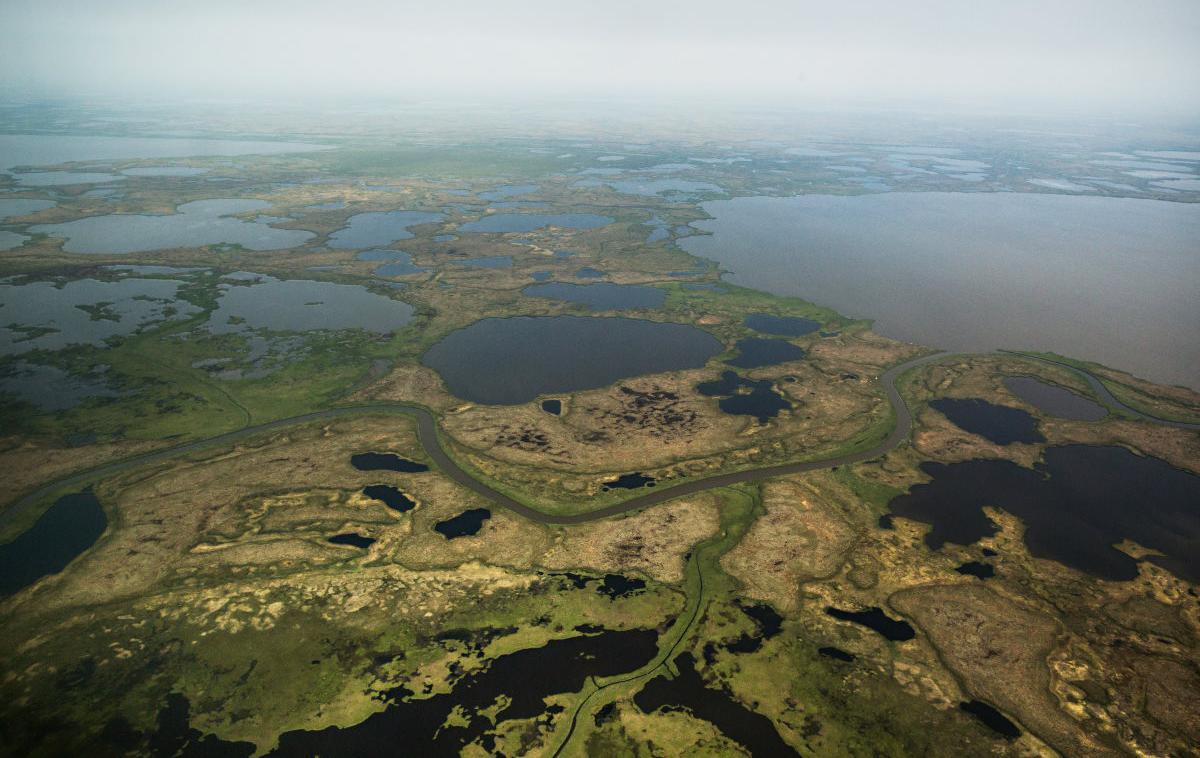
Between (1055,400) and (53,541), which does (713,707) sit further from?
(1055,400)

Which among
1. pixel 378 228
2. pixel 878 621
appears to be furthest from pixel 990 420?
pixel 378 228

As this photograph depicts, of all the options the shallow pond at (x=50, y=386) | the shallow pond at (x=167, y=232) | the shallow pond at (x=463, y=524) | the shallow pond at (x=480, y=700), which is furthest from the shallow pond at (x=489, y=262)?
the shallow pond at (x=480, y=700)

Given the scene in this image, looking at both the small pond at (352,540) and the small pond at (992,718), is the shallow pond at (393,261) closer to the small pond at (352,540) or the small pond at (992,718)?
the small pond at (352,540)

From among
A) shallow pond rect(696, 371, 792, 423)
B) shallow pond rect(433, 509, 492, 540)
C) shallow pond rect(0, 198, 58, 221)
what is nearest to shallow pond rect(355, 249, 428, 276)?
shallow pond rect(696, 371, 792, 423)

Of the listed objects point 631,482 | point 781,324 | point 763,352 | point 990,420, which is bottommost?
point 631,482

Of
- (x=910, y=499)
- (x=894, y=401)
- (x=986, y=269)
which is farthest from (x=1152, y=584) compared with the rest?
(x=986, y=269)

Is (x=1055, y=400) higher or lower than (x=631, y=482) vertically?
higher
